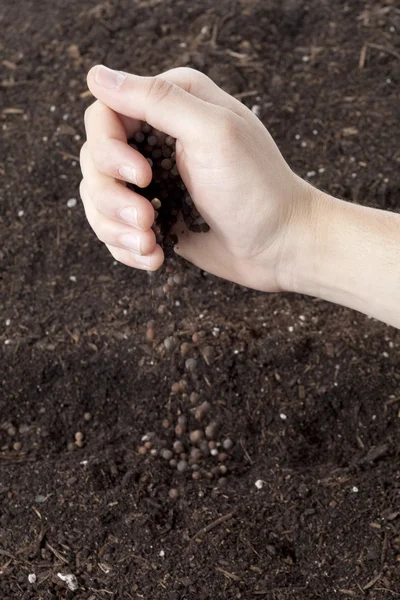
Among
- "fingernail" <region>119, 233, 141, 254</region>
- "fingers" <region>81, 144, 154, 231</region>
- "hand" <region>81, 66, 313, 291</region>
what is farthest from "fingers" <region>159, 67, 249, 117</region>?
"fingernail" <region>119, 233, 141, 254</region>

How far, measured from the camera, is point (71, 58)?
2.92m

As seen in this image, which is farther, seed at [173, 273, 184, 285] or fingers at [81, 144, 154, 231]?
seed at [173, 273, 184, 285]

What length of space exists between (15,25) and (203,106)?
180 cm

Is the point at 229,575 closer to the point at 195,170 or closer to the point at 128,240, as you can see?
the point at 128,240

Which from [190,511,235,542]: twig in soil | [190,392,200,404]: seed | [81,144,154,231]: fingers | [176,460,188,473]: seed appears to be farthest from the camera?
[190,392,200,404]: seed

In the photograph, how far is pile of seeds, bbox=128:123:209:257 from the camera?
1.71 meters

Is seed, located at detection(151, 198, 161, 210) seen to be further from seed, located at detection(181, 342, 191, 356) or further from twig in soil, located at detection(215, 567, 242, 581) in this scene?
twig in soil, located at detection(215, 567, 242, 581)

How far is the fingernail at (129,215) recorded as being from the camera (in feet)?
5.17

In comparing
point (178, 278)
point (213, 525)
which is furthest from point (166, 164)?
point (213, 525)

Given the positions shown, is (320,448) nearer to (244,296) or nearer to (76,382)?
(244,296)

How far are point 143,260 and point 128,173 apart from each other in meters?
0.19

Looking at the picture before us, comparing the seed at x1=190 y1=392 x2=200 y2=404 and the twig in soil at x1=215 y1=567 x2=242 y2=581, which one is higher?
the twig in soil at x1=215 y1=567 x2=242 y2=581

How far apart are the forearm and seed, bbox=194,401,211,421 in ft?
1.57

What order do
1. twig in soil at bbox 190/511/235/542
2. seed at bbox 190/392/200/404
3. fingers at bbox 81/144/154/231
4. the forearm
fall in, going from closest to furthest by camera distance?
fingers at bbox 81/144/154/231, the forearm, twig in soil at bbox 190/511/235/542, seed at bbox 190/392/200/404
